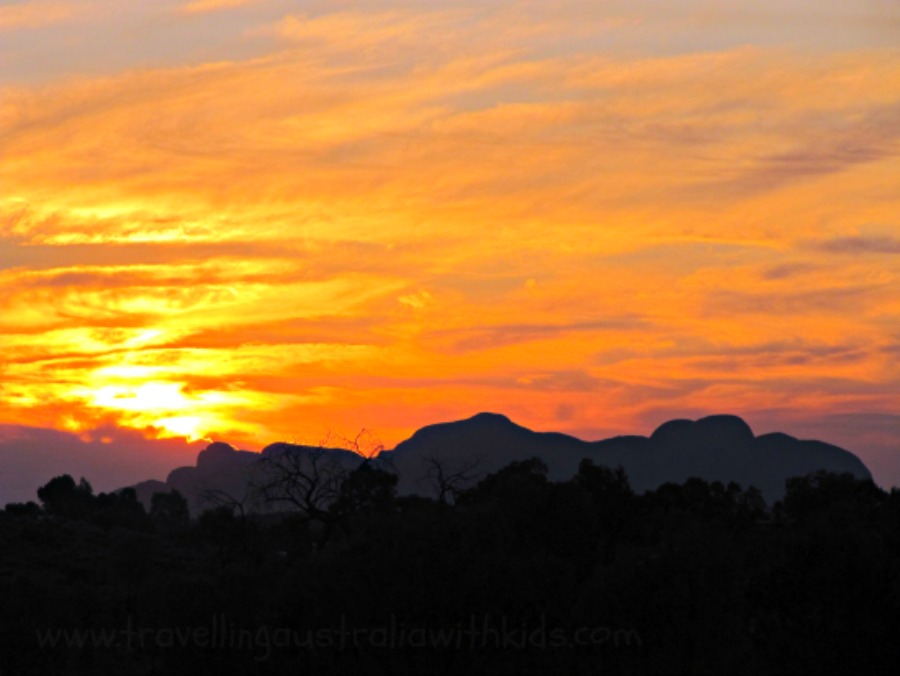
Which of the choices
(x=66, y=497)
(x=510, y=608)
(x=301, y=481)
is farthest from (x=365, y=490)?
(x=66, y=497)

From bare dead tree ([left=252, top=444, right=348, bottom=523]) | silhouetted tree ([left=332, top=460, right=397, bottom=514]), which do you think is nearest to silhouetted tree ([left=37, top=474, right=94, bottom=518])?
silhouetted tree ([left=332, top=460, right=397, bottom=514])

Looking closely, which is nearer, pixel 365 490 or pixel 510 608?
pixel 510 608

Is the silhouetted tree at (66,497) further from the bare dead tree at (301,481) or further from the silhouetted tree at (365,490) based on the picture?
the bare dead tree at (301,481)

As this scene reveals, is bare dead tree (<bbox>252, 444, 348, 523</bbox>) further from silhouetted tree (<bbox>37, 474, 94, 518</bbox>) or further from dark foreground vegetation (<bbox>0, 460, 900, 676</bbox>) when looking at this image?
silhouetted tree (<bbox>37, 474, 94, 518</bbox>)

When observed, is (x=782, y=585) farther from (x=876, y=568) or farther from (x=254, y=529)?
(x=254, y=529)

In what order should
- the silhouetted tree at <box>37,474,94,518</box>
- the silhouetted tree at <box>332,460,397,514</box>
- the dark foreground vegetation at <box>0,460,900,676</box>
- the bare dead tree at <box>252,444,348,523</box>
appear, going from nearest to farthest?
1. the dark foreground vegetation at <box>0,460,900,676</box>
2. the bare dead tree at <box>252,444,348,523</box>
3. the silhouetted tree at <box>332,460,397,514</box>
4. the silhouetted tree at <box>37,474,94,518</box>

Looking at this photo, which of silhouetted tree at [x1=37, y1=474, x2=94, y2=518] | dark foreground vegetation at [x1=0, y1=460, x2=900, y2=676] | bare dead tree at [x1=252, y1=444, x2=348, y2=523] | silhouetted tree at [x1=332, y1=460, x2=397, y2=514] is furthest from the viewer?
silhouetted tree at [x1=37, y1=474, x2=94, y2=518]

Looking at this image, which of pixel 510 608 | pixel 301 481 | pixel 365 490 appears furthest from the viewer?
pixel 365 490

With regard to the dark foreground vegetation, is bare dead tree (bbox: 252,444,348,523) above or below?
above

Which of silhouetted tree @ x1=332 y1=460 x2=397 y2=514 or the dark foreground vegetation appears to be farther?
silhouetted tree @ x1=332 y1=460 x2=397 y2=514

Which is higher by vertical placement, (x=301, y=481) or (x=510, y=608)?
(x=301, y=481)

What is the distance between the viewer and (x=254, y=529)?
81.3 metres

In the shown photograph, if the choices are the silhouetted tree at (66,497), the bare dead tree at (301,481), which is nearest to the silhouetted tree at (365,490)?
the bare dead tree at (301,481)

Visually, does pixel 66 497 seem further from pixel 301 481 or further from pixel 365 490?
pixel 301 481
